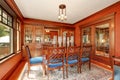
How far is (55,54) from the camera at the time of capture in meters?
2.48

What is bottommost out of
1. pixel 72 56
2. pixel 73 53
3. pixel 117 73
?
pixel 117 73

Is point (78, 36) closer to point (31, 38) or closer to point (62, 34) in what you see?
point (62, 34)

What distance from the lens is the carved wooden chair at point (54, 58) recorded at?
8.04ft

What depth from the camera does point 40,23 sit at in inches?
206

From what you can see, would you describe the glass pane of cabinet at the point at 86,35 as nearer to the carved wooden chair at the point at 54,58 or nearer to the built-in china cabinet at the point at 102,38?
the built-in china cabinet at the point at 102,38

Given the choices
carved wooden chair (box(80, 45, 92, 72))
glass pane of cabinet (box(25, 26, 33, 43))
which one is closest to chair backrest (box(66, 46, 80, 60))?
carved wooden chair (box(80, 45, 92, 72))

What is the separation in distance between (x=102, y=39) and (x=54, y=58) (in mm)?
2687

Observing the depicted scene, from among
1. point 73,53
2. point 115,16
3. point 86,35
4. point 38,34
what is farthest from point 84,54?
point 38,34

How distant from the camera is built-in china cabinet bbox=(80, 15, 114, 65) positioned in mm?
3533

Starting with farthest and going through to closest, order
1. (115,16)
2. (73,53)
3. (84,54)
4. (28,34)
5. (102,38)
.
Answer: (28,34) → (102,38) → (115,16) → (84,54) → (73,53)

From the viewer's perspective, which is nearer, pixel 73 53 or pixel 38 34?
pixel 73 53

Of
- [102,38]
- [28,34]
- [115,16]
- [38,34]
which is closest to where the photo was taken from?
[115,16]

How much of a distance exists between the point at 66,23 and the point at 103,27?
2.62m

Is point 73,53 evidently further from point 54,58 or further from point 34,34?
point 34,34
